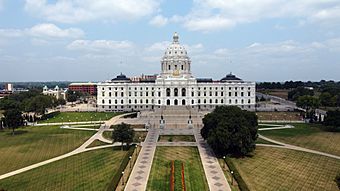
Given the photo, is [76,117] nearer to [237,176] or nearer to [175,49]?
[175,49]

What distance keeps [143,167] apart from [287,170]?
76.0 ft

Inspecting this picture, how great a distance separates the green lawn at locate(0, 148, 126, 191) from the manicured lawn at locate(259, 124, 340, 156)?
3934 centimetres

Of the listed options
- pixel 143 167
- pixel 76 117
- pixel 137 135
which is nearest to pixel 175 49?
pixel 76 117

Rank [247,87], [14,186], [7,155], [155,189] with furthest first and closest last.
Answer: [247,87] → [7,155] → [14,186] → [155,189]

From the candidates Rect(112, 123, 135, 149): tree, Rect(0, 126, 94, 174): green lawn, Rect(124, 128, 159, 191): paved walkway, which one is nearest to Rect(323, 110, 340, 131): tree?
Rect(124, 128, 159, 191): paved walkway

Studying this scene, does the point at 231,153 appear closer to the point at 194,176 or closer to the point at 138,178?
the point at 194,176

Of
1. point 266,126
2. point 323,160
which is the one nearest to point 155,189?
point 323,160

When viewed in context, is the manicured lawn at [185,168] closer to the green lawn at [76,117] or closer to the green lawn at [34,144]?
the green lawn at [34,144]

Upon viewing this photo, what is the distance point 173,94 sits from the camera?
139 m

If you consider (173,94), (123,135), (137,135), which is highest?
(173,94)

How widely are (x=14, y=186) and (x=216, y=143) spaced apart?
111 ft

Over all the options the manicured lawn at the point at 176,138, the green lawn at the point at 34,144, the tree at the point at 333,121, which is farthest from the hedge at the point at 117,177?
the tree at the point at 333,121

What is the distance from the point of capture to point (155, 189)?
41.3 metres

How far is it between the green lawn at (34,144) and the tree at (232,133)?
30.3 meters
